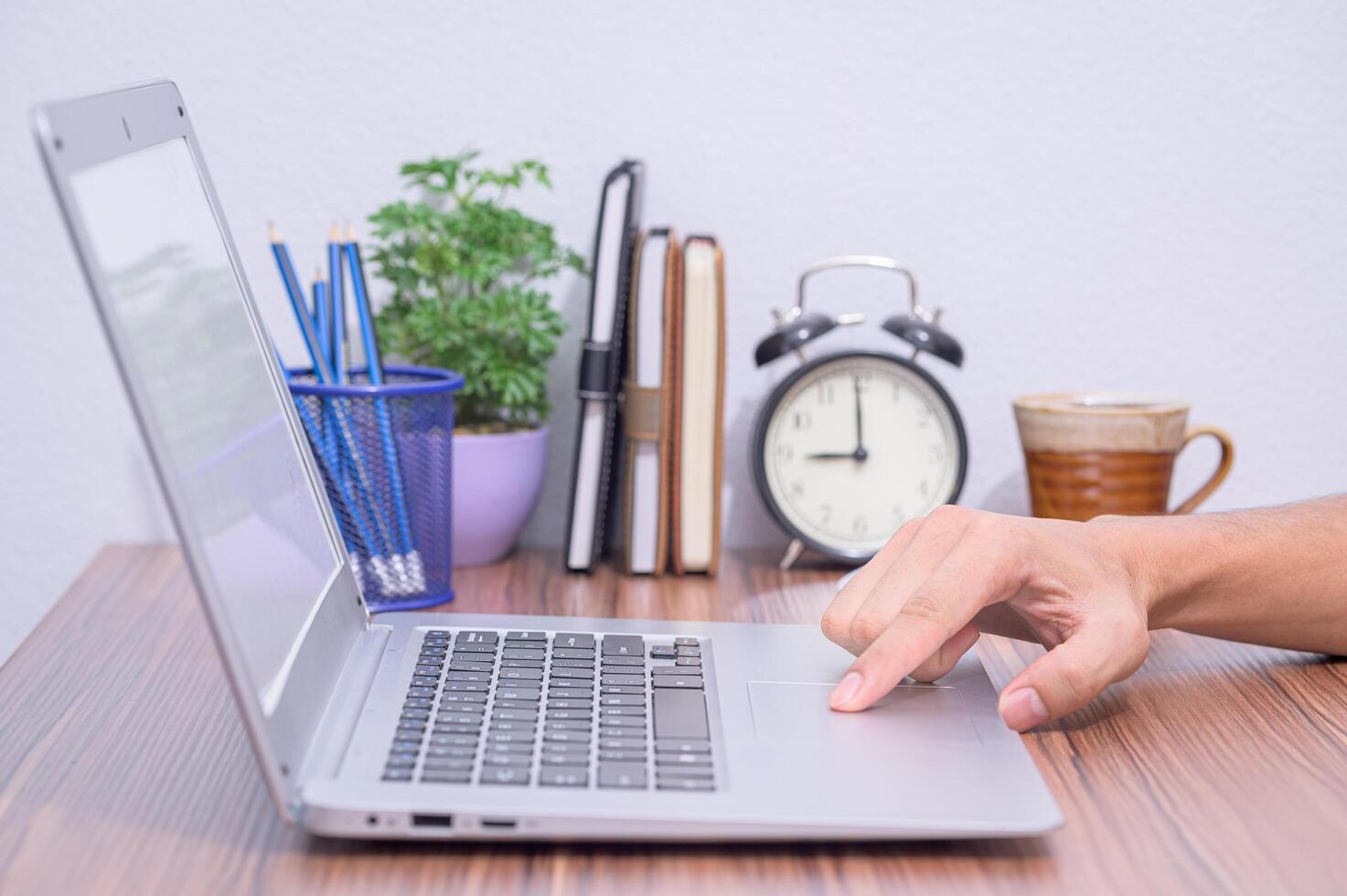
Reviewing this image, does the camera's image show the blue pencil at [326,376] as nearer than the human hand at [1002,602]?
No

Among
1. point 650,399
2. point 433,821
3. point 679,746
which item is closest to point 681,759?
point 679,746

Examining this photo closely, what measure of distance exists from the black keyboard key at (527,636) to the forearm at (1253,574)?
0.35 m

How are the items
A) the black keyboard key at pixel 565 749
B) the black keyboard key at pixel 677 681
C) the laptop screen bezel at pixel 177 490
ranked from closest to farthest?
1. the laptop screen bezel at pixel 177 490
2. the black keyboard key at pixel 565 749
3. the black keyboard key at pixel 677 681

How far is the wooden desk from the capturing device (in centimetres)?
50

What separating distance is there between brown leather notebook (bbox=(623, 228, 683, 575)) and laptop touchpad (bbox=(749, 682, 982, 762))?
1.11 feet

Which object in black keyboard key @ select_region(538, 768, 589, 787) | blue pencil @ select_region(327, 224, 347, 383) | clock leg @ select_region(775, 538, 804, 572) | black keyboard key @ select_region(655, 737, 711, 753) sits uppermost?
blue pencil @ select_region(327, 224, 347, 383)

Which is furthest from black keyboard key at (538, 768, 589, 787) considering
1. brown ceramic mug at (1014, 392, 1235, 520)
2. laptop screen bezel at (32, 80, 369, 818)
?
brown ceramic mug at (1014, 392, 1235, 520)

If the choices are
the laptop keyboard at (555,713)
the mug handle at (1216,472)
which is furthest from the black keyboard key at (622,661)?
the mug handle at (1216,472)

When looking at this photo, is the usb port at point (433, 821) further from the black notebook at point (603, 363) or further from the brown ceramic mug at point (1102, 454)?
the brown ceramic mug at point (1102, 454)

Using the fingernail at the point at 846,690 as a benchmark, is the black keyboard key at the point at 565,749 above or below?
above

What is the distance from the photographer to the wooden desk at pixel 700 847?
1.65 feet

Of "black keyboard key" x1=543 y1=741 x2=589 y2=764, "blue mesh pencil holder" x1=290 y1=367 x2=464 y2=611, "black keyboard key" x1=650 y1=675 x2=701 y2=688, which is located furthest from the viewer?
"blue mesh pencil holder" x1=290 y1=367 x2=464 y2=611

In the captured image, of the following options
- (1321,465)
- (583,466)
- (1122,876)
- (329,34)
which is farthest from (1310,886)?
(329,34)

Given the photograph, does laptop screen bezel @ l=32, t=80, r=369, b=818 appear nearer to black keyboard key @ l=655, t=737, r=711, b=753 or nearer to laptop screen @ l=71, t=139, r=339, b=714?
laptop screen @ l=71, t=139, r=339, b=714
